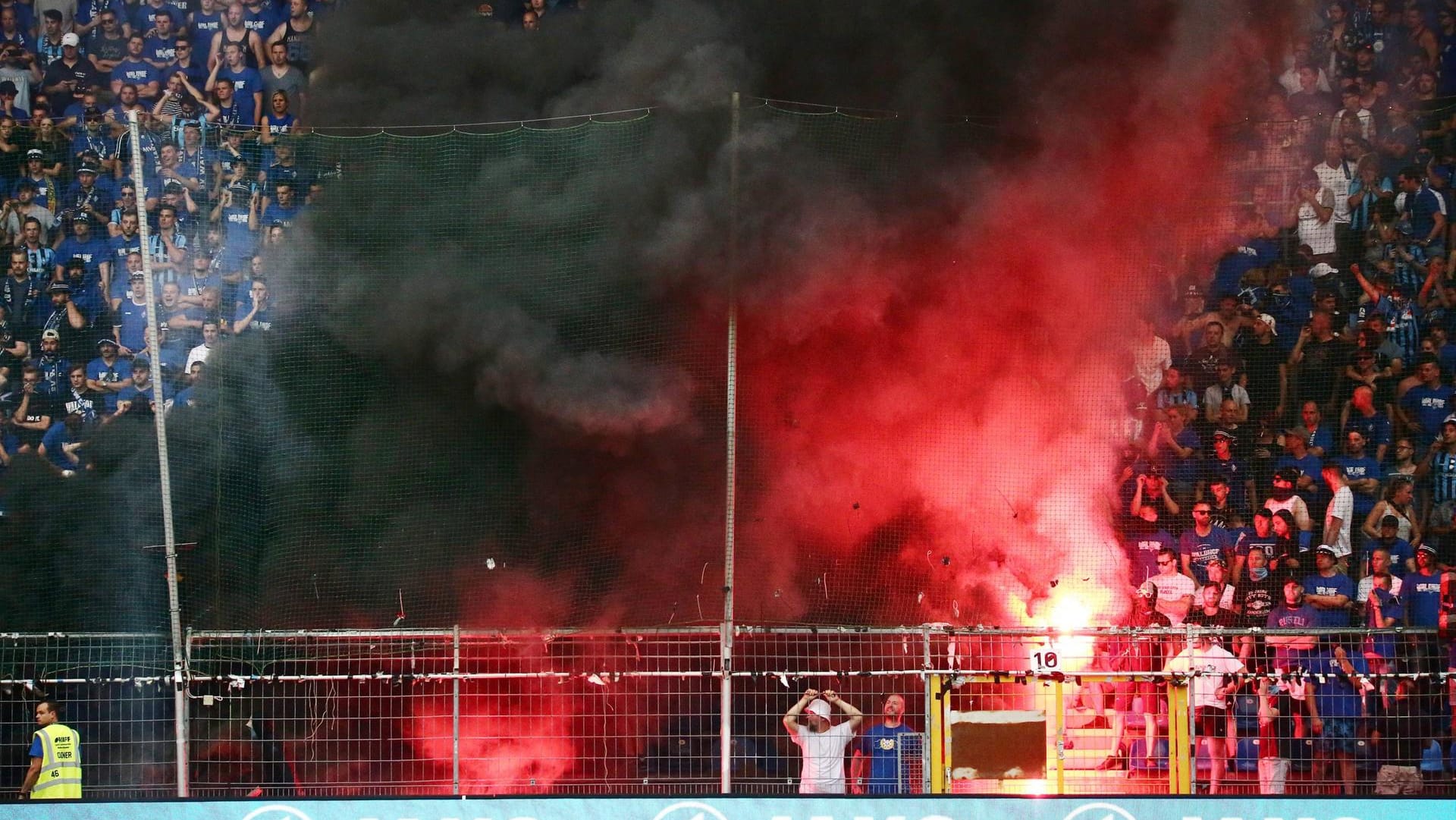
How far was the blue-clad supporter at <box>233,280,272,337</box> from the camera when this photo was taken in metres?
9.61

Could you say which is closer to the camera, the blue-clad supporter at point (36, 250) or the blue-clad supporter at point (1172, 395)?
the blue-clad supporter at point (1172, 395)

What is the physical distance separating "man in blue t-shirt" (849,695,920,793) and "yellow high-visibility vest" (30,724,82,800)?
185 inches

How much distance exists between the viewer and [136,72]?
1236 cm

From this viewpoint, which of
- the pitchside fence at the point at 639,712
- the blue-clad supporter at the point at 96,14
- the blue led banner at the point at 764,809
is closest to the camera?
the blue led banner at the point at 764,809

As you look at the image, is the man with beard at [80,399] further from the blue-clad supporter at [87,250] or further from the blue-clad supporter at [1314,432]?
the blue-clad supporter at [1314,432]

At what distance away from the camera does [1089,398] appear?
10.4 meters

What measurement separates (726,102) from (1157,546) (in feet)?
14.3

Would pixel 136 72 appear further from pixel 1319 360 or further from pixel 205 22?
pixel 1319 360

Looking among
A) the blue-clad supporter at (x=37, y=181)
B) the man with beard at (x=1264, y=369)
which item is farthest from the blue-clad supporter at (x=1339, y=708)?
the blue-clad supporter at (x=37, y=181)

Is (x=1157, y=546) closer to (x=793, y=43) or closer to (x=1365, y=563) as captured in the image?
(x=1365, y=563)

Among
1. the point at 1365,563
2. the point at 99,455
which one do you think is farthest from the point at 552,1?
the point at 1365,563

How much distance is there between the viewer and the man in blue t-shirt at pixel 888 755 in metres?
8.81

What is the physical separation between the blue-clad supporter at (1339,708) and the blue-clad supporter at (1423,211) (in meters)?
3.07

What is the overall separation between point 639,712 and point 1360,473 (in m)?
5.28
